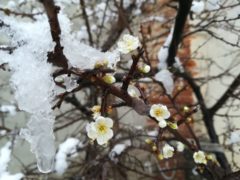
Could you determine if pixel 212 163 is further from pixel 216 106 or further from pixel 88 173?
pixel 216 106

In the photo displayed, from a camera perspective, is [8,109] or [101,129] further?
[8,109]

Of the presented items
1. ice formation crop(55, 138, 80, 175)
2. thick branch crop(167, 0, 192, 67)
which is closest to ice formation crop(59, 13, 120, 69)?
thick branch crop(167, 0, 192, 67)

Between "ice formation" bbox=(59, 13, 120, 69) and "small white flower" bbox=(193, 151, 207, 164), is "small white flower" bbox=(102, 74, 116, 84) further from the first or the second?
"small white flower" bbox=(193, 151, 207, 164)

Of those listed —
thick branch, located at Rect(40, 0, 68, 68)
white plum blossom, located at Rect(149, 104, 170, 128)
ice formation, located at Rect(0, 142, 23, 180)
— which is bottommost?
white plum blossom, located at Rect(149, 104, 170, 128)

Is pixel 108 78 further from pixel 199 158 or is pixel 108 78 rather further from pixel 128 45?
pixel 199 158

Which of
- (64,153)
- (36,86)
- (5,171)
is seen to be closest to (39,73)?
(36,86)

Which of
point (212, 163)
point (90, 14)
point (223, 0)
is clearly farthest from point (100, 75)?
point (90, 14)
